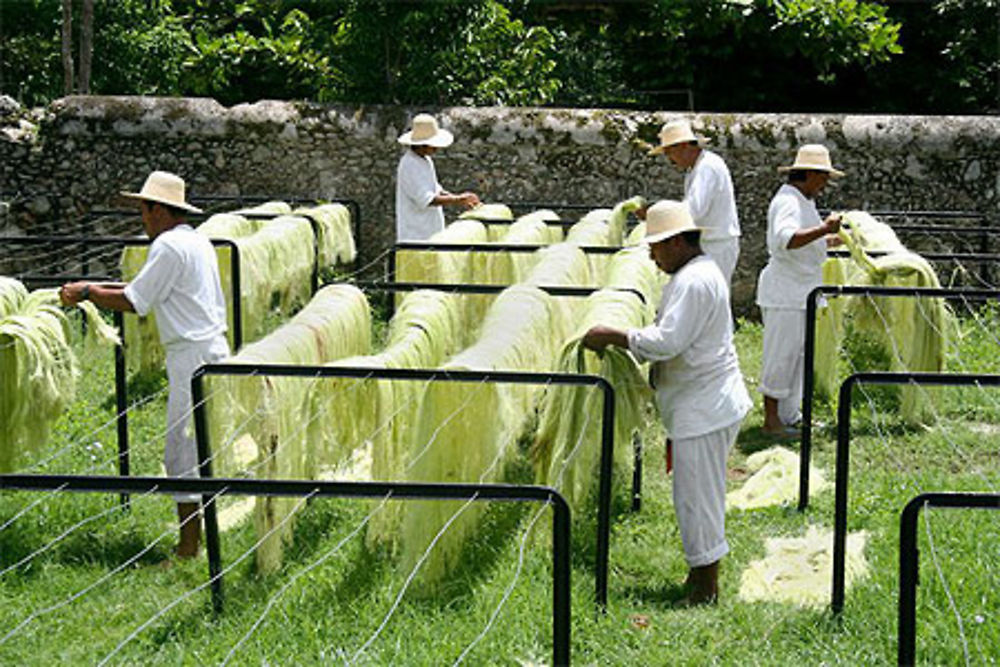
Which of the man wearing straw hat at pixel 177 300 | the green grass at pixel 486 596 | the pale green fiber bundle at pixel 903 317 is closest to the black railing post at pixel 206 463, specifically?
the green grass at pixel 486 596

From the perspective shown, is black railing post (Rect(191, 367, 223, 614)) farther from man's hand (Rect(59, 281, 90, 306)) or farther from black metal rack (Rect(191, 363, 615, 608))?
man's hand (Rect(59, 281, 90, 306))

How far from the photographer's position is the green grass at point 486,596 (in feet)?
16.8

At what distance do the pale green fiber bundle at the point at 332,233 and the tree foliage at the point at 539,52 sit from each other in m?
2.40

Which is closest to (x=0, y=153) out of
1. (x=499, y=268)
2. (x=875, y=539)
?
(x=499, y=268)

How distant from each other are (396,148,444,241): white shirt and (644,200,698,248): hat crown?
4307 mm

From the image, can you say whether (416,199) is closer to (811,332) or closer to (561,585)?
(811,332)

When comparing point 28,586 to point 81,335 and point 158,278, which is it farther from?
point 81,335

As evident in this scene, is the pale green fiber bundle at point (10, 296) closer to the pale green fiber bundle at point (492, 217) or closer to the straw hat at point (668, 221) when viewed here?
the straw hat at point (668, 221)

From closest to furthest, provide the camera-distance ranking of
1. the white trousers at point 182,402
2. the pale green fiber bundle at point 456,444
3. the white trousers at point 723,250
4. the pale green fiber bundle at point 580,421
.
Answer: the pale green fiber bundle at point 456,444, the pale green fiber bundle at point 580,421, the white trousers at point 182,402, the white trousers at point 723,250

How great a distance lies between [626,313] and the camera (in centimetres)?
613

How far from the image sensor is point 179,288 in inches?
245

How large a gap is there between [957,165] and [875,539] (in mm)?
5978

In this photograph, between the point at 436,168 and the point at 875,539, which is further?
the point at 436,168

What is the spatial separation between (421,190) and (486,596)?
482cm
